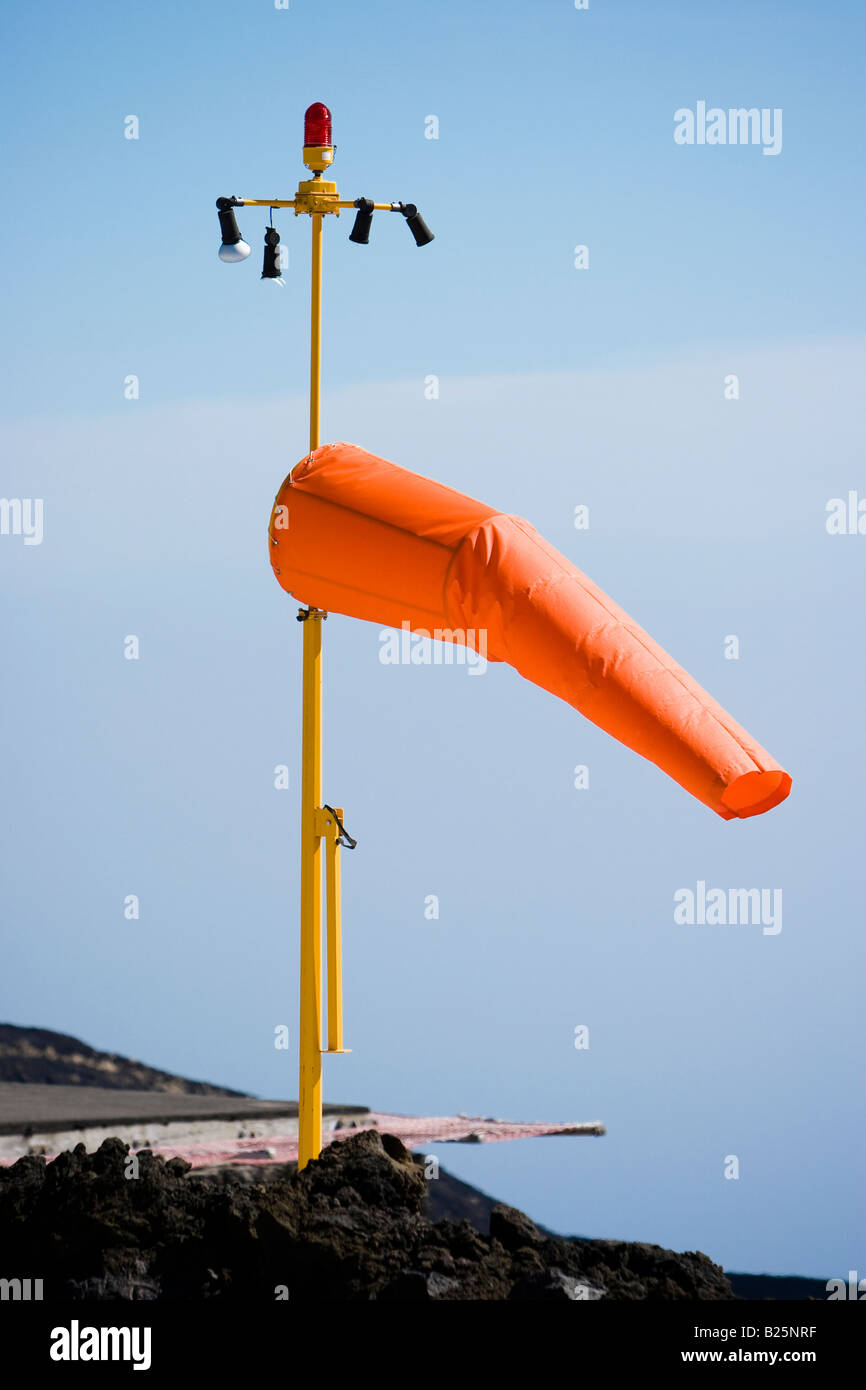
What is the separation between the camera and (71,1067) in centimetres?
1559

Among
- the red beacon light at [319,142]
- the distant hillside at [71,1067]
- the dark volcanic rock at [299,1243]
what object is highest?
the red beacon light at [319,142]

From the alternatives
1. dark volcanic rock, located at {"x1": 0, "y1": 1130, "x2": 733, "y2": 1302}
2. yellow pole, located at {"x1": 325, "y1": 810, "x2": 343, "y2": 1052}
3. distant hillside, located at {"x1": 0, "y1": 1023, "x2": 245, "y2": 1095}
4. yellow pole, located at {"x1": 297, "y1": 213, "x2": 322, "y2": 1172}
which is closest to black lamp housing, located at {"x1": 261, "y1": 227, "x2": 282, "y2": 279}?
yellow pole, located at {"x1": 297, "y1": 213, "x2": 322, "y2": 1172}

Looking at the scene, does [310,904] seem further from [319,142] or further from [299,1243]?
[319,142]

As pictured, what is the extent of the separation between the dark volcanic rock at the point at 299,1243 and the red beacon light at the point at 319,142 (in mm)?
4507

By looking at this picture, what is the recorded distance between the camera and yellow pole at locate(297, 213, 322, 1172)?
7832 millimetres

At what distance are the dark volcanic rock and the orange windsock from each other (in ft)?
6.14

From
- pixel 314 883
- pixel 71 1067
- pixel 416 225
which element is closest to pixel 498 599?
pixel 314 883

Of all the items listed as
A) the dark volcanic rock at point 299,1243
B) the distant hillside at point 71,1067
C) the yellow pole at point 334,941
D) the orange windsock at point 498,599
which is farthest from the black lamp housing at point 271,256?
the distant hillside at point 71,1067

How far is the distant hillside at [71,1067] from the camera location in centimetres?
1522

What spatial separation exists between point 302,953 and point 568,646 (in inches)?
79.1

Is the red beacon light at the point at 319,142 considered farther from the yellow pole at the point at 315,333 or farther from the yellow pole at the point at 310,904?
the yellow pole at the point at 310,904
